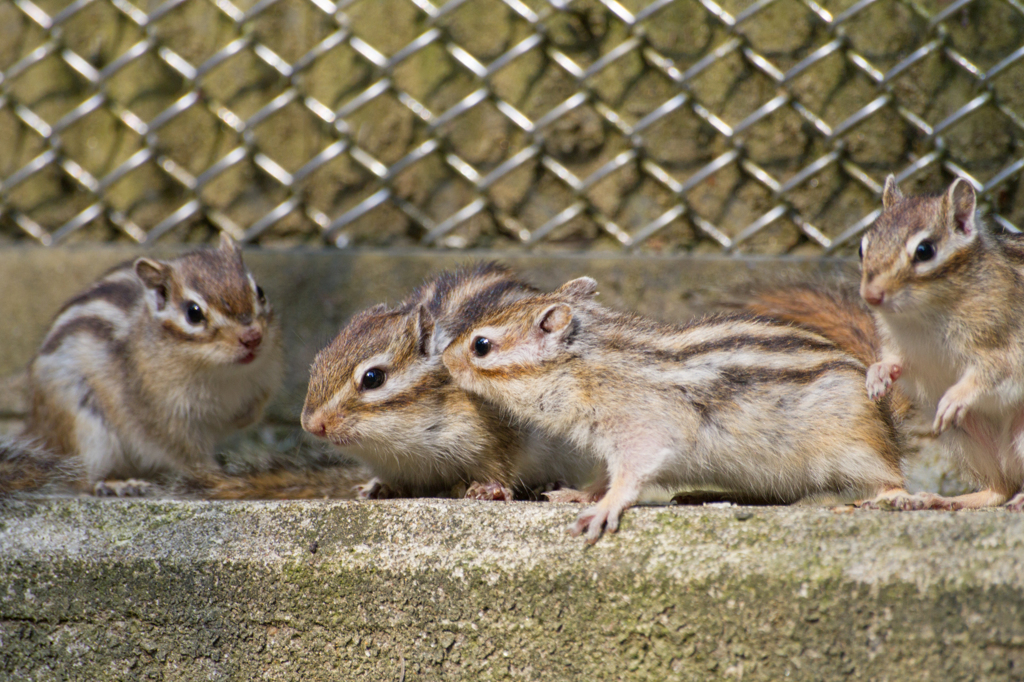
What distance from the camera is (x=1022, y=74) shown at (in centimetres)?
359

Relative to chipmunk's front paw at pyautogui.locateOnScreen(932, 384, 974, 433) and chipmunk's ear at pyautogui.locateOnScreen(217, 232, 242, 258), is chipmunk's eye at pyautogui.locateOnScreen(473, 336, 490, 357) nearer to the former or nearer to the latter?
chipmunk's front paw at pyautogui.locateOnScreen(932, 384, 974, 433)

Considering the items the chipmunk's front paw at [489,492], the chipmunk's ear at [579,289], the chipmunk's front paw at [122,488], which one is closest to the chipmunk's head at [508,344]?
the chipmunk's ear at [579,289]

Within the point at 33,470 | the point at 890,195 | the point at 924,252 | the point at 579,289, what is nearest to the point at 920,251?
the point at 924,252

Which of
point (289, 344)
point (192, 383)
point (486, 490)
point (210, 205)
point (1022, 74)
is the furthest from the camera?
point (210, 205)

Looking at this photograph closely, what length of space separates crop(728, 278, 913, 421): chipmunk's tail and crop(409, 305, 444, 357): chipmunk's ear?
3.22ft

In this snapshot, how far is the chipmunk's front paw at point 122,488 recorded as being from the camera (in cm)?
301

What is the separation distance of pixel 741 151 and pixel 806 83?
14.2 inches

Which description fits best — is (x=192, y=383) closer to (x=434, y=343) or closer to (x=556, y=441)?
(x=434, y=343)

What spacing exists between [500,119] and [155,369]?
→ 176 centimetres

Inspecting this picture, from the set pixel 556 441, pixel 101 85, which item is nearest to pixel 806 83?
pixel 556 441

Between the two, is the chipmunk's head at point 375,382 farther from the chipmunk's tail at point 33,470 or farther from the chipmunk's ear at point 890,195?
the chipmunk's ear at point 890,195

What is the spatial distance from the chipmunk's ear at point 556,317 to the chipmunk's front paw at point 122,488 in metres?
1.46

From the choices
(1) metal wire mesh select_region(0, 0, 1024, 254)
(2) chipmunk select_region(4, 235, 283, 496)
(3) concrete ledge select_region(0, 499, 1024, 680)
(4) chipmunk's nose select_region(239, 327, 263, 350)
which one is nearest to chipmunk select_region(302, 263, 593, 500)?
(3) concrete ledge select_region(0, 499, 1024, 680)

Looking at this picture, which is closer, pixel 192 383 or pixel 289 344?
pixel 192 383
